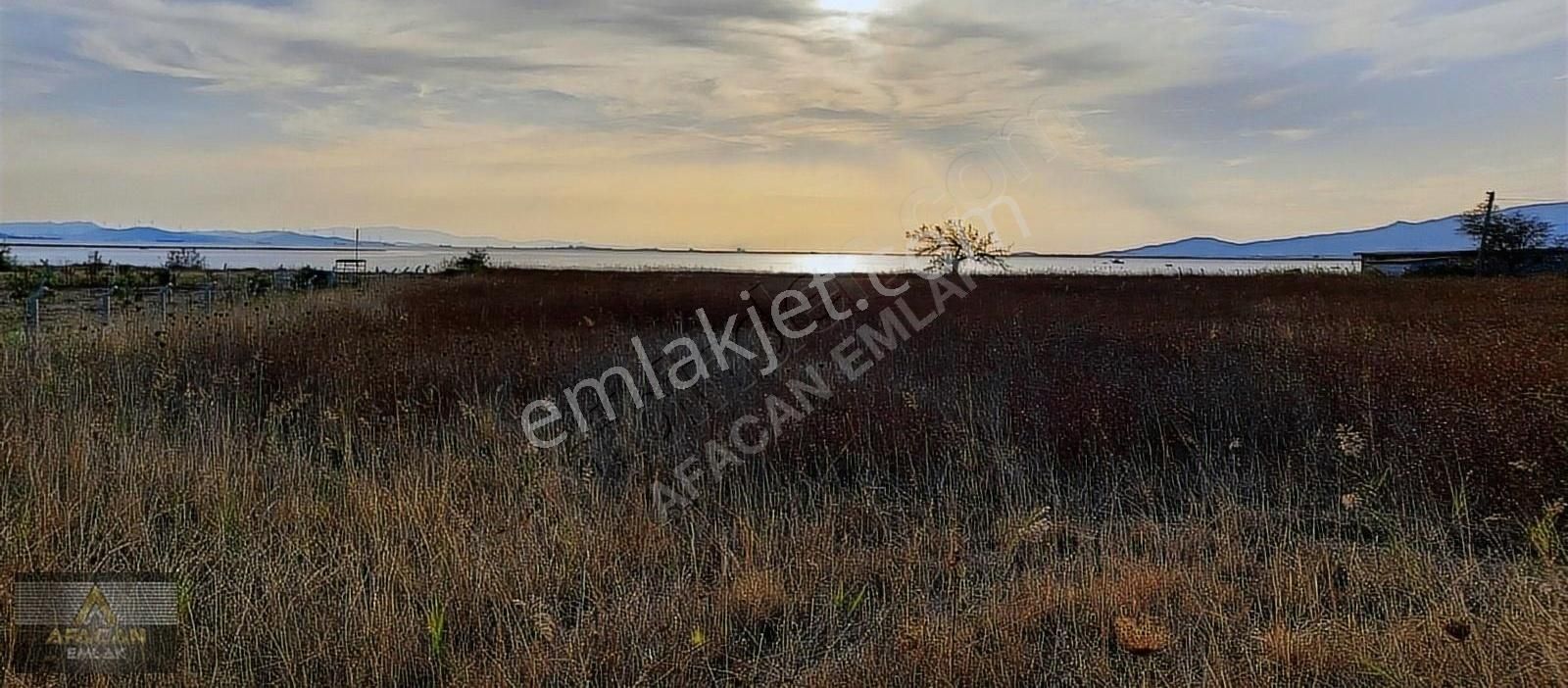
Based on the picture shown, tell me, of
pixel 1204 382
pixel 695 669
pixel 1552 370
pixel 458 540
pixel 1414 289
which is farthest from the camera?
pixel 1414 289

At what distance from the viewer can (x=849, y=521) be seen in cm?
414

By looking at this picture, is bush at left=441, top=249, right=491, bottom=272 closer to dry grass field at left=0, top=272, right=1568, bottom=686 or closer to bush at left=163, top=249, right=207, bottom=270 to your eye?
bush at left=163, top=249, right=207, bottom=270

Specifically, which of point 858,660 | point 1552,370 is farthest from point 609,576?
point 1552,370

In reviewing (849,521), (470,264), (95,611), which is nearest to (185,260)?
(470,264)

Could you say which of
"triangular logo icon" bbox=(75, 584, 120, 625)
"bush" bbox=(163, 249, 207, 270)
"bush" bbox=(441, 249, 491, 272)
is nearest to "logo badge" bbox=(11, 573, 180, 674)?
"triangular logo icon" bbox=(75, 584, 120, 625)

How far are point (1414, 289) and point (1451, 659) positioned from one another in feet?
61.6

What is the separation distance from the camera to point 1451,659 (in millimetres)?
2623

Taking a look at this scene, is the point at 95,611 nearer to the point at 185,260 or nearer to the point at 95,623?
the point at 95,623

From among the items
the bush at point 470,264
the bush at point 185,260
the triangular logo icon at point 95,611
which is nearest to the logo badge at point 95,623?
the triangular logo icon at point 95,611

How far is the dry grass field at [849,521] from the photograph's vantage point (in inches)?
110

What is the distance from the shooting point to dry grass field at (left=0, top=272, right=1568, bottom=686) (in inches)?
110

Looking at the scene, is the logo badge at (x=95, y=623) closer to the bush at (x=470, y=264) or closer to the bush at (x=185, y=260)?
the bush at (x=470, y=264)

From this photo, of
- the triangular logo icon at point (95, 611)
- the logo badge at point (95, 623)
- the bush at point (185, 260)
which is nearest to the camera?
the logo badge at point (95, 623)

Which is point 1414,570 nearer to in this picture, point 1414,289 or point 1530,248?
point 1414,289
